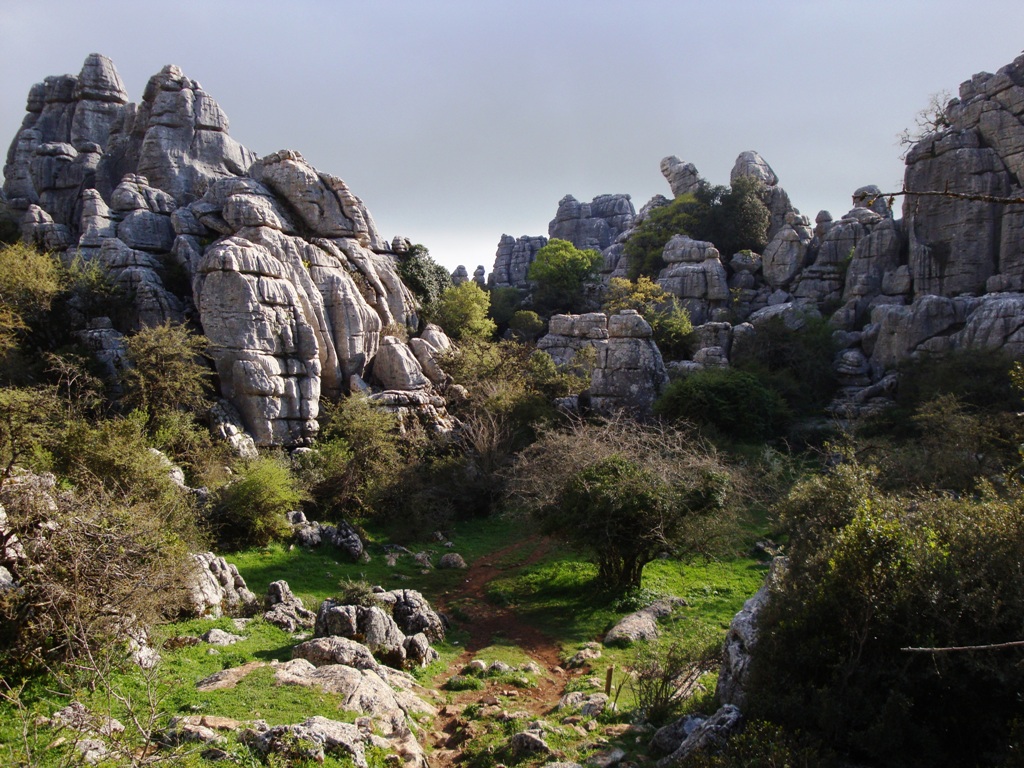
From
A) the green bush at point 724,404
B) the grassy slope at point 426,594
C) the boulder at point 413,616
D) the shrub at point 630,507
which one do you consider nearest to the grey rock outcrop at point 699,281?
the green bush at point 724,404

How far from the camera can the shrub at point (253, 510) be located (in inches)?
717

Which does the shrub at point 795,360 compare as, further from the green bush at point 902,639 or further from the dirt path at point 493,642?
the green bush at point 902,639

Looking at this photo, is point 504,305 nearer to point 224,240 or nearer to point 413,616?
point 224,240

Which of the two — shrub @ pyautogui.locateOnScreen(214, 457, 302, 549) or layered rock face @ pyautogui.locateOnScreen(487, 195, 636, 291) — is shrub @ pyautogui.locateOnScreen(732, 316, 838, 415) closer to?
shrub @ pyautogui.locateOnScreen(214, 457, 302, 549)

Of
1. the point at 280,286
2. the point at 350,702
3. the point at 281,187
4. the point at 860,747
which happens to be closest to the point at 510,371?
the point at 280,286

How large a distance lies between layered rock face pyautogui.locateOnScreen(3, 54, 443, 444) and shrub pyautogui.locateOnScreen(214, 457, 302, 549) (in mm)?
5392

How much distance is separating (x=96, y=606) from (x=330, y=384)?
19.3m

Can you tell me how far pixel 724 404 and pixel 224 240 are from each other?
69.4 feet

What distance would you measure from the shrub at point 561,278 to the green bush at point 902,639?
130 feet

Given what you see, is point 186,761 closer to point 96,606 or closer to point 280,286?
point 96,606

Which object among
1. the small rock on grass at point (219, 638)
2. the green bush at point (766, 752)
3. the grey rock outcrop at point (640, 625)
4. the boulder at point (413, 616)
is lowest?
the grey rock outcrop at point (640, 625)

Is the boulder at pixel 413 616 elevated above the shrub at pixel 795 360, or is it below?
below

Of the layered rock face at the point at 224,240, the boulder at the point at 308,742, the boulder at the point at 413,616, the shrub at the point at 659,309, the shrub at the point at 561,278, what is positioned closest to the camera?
the boulder at the point at 308,742

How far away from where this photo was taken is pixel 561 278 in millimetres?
47812
